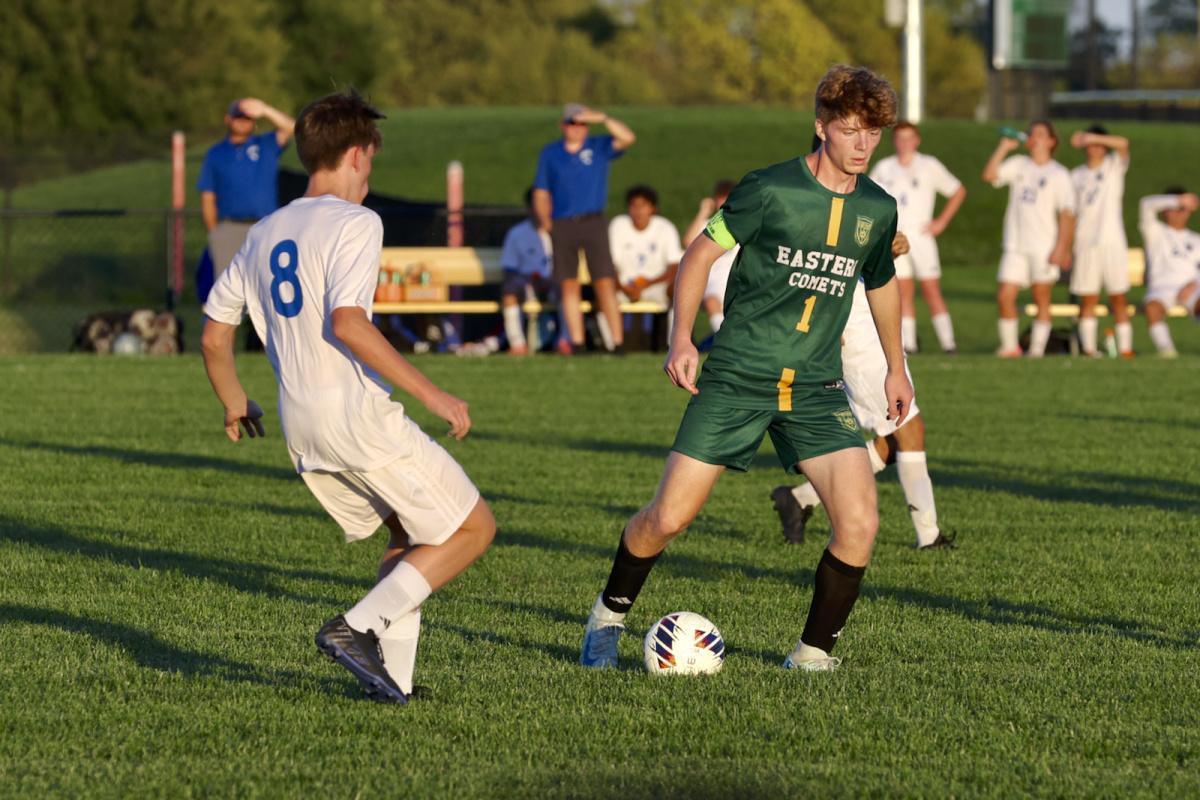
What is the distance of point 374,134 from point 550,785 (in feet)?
6.03

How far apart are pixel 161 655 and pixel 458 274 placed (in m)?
13.7

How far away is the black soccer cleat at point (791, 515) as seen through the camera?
8.33m

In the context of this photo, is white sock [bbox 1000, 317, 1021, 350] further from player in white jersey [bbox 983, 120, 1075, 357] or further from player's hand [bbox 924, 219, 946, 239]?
player's hand [bbox 924, 219, 946, 239]

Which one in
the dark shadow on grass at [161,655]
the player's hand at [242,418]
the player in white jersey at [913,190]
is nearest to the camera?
the player's hand at [242,418]

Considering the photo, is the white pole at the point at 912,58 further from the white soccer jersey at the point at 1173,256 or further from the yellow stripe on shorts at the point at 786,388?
the yellow stripe on shorts at the point at 786,388

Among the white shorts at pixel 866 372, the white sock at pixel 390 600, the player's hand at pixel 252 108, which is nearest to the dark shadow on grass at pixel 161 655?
the white sock at pixel 390 600

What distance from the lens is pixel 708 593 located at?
711 cm

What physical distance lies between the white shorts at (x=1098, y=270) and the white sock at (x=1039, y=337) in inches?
18.8

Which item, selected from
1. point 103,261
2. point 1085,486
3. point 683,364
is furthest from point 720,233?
point 103,261

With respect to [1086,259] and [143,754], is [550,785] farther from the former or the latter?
[1086,259]

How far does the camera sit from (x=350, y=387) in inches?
193

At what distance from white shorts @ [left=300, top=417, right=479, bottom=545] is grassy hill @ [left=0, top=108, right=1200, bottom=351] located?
875 inches

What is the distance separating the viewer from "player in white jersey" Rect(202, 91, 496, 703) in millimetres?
4809

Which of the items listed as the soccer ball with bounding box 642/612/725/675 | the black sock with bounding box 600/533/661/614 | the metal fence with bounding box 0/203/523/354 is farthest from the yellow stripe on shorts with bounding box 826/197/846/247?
the metal fence with bounding box 0/203/523/354
